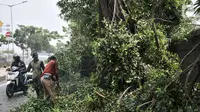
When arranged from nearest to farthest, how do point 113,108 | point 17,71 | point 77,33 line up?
point 113,108, point 17,71, point 77,33

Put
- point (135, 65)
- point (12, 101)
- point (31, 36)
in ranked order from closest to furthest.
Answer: point (135, 65), point (12, 101), point (31, 36)

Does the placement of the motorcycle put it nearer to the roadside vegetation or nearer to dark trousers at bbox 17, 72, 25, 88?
dark trousers at bbox 17, 72, 25, 88

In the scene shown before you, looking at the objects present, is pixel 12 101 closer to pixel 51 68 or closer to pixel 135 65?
pixel 51 68

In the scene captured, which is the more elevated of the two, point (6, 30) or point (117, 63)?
point (6, 30)

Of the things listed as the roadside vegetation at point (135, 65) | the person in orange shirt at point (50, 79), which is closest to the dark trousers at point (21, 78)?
the roadside vegetation at point (135, 65)

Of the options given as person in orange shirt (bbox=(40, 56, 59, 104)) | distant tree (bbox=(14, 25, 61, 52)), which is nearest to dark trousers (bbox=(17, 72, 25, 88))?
person in orange shirt (bbox=(40, 56, 59, 104))

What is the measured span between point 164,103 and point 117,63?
1768 millimetres

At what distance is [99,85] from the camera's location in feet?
19.4

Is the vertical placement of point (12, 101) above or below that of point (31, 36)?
below

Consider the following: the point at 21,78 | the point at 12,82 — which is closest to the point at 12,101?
the point at 12,82

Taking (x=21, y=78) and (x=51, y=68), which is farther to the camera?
(x=21, y=78)

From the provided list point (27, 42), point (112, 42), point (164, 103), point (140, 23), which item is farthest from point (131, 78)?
point (27, 42)

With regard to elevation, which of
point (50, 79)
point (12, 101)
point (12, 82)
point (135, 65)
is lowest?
point (12, 101)

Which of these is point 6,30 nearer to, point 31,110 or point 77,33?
point 77,33
